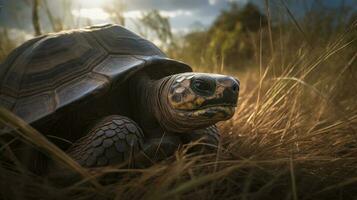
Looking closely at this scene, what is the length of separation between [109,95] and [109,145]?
45 cm

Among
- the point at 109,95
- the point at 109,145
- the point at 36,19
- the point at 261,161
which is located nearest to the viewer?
the point at 261,161

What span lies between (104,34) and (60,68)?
1.20ft

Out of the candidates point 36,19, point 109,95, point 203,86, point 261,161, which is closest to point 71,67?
point 109,95

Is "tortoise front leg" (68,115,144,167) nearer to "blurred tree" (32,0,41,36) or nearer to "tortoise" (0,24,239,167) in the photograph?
"tortoise" (0,24,239,167)

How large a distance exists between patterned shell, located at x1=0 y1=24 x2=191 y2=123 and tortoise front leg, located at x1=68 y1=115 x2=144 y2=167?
206 mm

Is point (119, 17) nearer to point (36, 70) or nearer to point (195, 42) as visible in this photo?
point (195, 42)

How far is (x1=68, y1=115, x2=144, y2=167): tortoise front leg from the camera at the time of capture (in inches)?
63.1

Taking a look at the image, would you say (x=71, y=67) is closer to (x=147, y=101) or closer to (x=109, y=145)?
(x=147, y=101)

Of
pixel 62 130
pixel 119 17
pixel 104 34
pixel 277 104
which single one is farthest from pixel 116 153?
pixel 119 17

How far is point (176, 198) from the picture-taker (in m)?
1.12

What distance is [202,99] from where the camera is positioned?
1684 millimetres

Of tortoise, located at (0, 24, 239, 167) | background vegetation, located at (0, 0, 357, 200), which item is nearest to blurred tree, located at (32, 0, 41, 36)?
tortoise, located at (0, 24, 239, 167)

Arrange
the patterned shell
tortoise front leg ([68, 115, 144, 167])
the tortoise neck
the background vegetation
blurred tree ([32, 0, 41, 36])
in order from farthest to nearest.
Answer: blurred tree ([32, 0, 41, 36]) < the tortoise neck < the patterned shell < tortoise front leg ([68, 115, 144, 167]) < the background vegetation

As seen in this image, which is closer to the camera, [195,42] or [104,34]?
[104,34]
